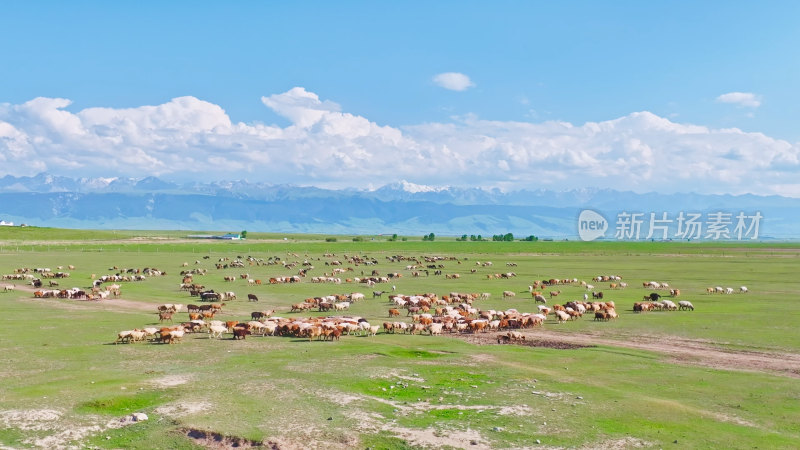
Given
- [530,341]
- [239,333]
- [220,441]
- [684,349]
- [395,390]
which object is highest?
[684,349]

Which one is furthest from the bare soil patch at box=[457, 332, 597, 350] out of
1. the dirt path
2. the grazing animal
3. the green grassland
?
the grazing animal

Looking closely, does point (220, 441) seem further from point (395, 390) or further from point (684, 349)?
point (684, 349)

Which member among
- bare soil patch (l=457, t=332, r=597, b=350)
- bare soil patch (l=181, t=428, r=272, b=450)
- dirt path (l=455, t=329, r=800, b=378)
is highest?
dirt path (l=455, t=329, r=800, b=378)

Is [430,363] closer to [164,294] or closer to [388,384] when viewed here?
[388,384]

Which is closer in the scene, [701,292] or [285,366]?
[285,366]

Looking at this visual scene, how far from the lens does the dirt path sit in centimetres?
2475

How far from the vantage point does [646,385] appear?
69.7ft

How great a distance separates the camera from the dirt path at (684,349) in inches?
974

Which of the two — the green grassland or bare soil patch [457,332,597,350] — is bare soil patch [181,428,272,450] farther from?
bare soil patch [457,332,597,350]

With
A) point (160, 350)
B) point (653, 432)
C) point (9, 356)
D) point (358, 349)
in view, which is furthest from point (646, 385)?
point (9, 356)

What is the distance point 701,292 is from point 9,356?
53861 mm

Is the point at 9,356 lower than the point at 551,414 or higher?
lower

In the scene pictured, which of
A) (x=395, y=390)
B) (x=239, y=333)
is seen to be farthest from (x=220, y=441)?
(x=239, y=333)

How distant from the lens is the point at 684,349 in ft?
93.8
